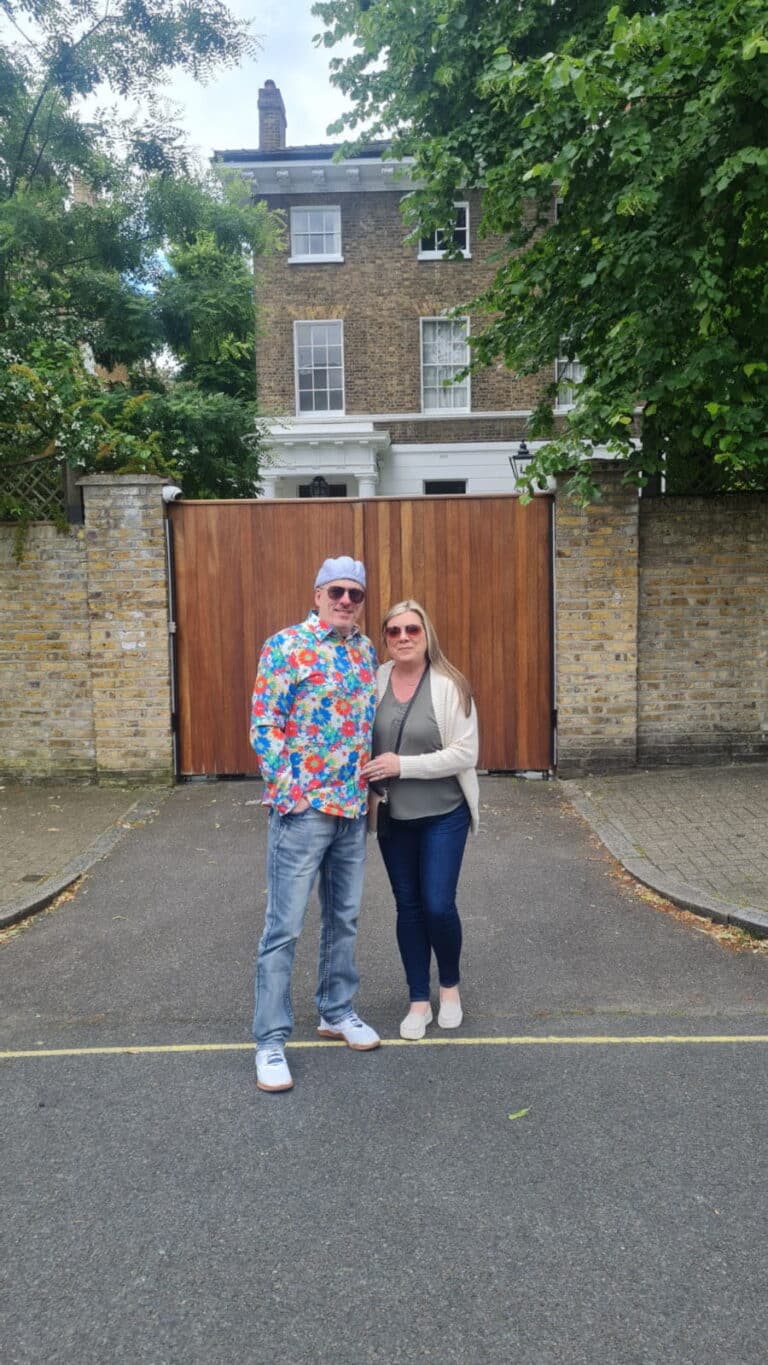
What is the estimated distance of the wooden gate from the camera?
26.6 feet

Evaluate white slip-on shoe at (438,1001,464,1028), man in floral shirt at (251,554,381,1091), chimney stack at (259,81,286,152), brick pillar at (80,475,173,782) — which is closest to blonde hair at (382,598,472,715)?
man in floral shirt at (251,554,381,1091)

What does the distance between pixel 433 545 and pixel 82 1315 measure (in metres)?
6.45

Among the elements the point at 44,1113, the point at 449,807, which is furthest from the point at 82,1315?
the point at 449,807

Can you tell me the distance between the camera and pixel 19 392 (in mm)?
7996

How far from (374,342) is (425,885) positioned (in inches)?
803

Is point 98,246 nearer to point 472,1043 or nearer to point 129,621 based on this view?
point 129,621

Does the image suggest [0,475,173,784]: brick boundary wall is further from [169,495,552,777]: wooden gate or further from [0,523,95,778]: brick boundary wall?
[169,495,552,777]: wooden gate

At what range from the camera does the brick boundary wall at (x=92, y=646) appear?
800 centimetres

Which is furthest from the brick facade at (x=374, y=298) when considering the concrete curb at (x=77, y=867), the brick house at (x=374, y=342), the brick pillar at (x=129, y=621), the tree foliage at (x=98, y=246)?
the concrete curb at (x=77, y=867)

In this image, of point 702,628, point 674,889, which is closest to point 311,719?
point 674,889

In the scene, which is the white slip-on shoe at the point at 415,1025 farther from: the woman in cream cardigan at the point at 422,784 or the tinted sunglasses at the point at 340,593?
the tinted sunglasses at the point at 340,593

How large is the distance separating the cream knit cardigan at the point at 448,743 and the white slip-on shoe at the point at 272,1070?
43.3 inches

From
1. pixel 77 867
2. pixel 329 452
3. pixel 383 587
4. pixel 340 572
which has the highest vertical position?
pixel 329 452

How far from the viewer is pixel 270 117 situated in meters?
24.4
